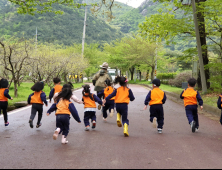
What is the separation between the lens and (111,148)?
17.6ft

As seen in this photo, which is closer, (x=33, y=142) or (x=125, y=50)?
(x=33, y=142)

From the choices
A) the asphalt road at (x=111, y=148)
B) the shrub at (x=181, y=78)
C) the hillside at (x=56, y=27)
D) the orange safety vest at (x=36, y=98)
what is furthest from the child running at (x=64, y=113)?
the hillside at (x=56, y=27)

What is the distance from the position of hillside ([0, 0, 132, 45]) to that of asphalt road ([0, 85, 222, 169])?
59.2 m

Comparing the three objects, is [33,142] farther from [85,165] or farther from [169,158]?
[169,158]

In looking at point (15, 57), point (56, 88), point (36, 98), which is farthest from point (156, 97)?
point (15, 57)

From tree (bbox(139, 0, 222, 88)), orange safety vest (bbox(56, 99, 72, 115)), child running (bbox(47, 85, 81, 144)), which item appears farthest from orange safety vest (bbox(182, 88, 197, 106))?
tree (bbox(139, 0, 222, 88))

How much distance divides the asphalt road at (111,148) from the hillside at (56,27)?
59234mm

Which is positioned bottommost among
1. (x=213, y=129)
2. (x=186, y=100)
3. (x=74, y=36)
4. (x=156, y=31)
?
Answer: (x=213, y=129)

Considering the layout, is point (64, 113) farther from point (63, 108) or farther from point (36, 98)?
point (36, 98)

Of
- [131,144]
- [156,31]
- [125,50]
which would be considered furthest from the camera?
[125,50]

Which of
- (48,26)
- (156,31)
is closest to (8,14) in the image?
(48,26)

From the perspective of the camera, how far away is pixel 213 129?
25.5 feet

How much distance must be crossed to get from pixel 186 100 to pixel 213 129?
4.57 ft

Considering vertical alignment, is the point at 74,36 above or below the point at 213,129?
above
